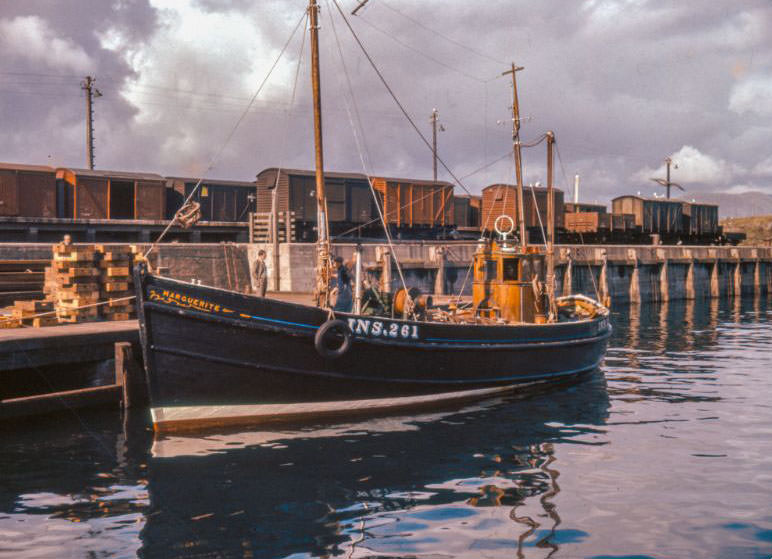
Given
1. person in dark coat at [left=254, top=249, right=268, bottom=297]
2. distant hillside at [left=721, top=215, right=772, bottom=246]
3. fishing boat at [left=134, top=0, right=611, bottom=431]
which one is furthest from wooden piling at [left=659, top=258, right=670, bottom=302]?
distant hillside at [left=721, top=215, right=772, bottom=246]

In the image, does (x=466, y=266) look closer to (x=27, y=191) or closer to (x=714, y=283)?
(x=27, y=191)

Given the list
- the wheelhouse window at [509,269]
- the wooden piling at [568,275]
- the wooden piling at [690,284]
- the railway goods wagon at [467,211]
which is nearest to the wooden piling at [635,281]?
the wooden piling at [690,284]

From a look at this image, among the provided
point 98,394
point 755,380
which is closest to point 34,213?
point 98,394

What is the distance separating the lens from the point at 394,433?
39.9ft

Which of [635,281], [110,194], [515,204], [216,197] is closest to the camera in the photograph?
[110,194]

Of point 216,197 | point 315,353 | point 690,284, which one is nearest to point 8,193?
point 216,197

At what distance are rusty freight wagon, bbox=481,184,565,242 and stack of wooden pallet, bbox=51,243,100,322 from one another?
1318 inches

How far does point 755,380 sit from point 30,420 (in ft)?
53.7

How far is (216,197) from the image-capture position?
41344mm

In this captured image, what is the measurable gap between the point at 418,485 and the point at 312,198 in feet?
104

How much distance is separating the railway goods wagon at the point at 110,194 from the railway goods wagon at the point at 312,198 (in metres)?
5.95

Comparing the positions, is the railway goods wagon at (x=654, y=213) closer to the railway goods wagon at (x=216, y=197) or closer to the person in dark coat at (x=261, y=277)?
the railway goods wagon at (x=216, y=197)

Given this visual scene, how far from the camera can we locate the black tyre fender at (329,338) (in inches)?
478

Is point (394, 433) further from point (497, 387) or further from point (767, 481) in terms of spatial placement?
point (767, 481)
